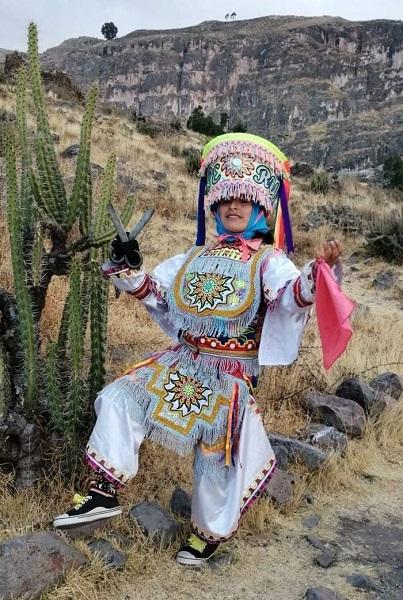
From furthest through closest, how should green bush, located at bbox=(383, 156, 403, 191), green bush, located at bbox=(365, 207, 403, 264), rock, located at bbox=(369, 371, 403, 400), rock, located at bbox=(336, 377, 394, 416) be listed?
green bush, located at bbox=(383, 156, 403, 191) < green bush, located at bbox=(365, 207, 403, 264) < rock, located at bbox=(369, 371, 403, 400) < rock, located at bbox=(336, 377, 394, 416)

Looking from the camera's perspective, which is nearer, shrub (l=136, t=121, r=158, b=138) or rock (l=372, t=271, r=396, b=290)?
rock (l=372, t=271, r=396, b=290)

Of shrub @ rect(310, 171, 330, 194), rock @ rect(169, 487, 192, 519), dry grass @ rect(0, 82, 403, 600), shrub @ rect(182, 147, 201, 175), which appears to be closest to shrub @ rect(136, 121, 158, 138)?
shrub @ rect(182, 147, 201, 175)

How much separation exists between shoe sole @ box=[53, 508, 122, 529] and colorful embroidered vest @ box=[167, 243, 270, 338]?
0.84 meters

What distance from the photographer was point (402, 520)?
324cm

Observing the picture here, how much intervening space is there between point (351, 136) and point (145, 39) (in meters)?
55.8

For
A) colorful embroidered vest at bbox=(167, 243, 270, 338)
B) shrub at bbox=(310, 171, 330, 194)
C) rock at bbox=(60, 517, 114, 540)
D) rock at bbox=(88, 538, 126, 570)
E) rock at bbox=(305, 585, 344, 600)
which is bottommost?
rock at bbox=(305, 585, 344, 600)

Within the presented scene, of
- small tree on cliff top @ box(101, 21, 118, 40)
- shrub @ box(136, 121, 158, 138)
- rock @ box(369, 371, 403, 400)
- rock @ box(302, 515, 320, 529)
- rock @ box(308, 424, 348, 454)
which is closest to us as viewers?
rock @ box(302, 515, 320, 529)

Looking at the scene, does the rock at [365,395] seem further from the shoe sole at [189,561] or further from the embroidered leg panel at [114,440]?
the embroidered leg panel at [114,440]

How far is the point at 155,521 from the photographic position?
2.72m

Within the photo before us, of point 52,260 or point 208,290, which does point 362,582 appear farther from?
point 52,260

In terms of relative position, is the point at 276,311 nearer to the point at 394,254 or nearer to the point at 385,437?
the point at 385,437

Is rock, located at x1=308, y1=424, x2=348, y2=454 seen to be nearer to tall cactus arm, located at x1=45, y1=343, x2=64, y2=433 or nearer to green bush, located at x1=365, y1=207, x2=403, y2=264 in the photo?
tall cactus arm, located at x1=45, y1=343, x2=64, y2=433

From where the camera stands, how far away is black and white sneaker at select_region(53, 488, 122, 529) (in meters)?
2.42

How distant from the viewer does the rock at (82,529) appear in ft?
8.07
